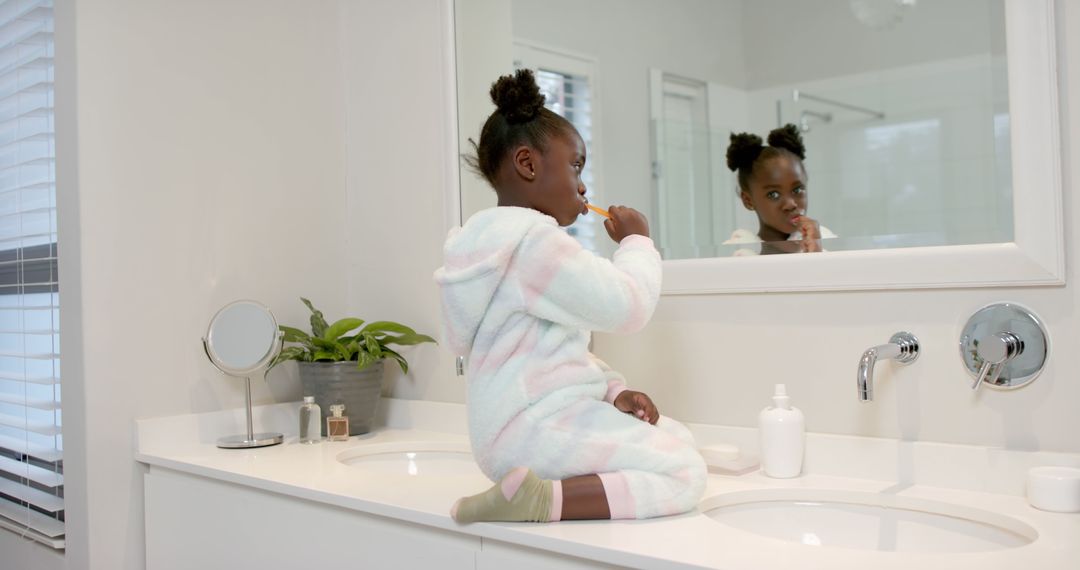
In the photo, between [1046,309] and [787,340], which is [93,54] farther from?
[1046,309]

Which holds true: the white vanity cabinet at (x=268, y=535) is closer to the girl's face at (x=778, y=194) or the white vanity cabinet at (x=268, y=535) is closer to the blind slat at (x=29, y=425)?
the blind slat at (x=29, y=425)

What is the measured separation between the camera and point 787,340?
4.29 ft

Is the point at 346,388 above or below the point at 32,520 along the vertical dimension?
above

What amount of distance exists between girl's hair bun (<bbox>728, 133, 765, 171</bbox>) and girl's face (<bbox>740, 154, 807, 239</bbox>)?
0.8 inches

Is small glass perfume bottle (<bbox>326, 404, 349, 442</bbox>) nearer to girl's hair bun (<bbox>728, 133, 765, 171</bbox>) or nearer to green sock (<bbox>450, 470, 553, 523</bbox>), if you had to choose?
green sock (<bbox>450, 470, 553, 523</bbox>)

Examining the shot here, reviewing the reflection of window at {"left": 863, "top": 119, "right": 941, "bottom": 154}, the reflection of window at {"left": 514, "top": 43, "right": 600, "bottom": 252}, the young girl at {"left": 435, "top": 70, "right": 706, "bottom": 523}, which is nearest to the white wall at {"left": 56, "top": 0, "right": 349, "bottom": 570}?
the reflection of window at {"left": 514, "top": 43, "right": 600, "bottom": 252}

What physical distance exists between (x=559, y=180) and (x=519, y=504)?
42cm

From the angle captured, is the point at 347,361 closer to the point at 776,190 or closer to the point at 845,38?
the point at 776,190

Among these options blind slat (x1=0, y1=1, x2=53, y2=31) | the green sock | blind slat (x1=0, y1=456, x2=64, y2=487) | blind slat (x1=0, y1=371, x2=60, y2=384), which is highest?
blind slat (x1=0, y1=1, x2=53, y2=31)

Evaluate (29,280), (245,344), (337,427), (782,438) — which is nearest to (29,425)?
(29,280)

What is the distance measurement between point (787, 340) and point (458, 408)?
0.71m

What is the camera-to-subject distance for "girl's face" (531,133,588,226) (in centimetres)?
116

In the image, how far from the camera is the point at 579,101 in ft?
5.19

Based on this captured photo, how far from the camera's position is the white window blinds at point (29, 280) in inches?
68.1
